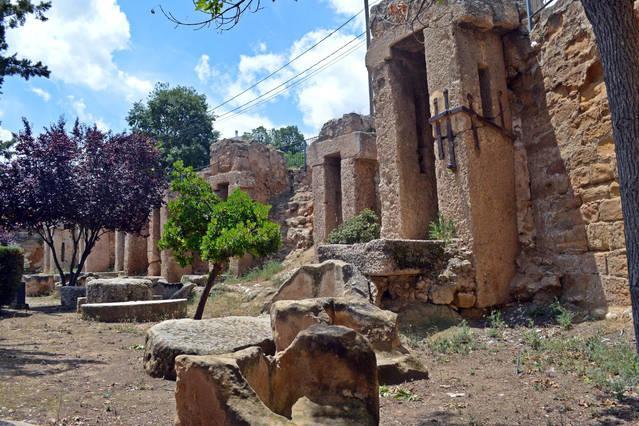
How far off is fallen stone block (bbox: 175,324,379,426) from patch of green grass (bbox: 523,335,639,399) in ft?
6.45

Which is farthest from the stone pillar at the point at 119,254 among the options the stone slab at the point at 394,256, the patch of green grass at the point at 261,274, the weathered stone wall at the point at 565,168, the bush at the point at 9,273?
the weathered stone wall at the point at 565,168

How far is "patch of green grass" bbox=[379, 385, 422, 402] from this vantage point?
3955 mm

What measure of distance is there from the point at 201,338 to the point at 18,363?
1836 millimetres

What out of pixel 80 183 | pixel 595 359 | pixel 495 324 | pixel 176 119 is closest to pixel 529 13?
pixel 495 324

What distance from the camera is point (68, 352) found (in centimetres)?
580

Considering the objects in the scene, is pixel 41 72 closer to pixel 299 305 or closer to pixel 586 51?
pixel 299 305

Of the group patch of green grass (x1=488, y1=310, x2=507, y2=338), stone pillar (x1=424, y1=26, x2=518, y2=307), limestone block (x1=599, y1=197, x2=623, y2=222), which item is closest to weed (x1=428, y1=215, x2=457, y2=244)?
stone pillar (x1=424, y1=26, x2=518, y2=307)

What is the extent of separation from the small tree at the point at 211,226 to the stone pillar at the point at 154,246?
9.44m

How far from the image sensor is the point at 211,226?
773cm

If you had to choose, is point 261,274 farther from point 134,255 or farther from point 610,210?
point 134,255

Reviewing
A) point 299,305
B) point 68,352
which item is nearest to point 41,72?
point 68,352

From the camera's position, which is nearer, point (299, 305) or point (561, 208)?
point (299, 305)

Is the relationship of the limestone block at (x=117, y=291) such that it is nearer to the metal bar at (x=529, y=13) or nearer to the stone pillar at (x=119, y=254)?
the metal bar at (x=529, y=13)

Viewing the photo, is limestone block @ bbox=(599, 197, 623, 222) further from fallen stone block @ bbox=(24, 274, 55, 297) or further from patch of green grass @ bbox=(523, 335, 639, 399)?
fallen stone block @ bbox=(24, 274, 55, 297)
